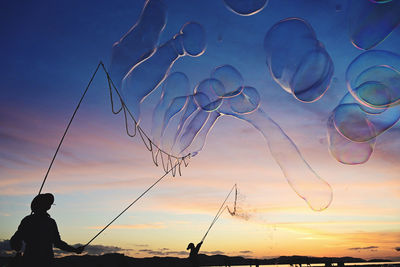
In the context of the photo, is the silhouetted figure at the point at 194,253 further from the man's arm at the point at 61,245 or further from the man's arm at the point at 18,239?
the man's arm at the point at 18,239

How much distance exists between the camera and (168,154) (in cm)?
987

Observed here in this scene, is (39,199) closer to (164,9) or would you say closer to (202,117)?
(164,9)

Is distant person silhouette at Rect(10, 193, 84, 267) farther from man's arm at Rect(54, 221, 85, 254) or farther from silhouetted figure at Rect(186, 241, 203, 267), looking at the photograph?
silhouetted figure at Rect(186, 241, 203, 267)

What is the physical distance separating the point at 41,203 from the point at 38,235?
1.31ft

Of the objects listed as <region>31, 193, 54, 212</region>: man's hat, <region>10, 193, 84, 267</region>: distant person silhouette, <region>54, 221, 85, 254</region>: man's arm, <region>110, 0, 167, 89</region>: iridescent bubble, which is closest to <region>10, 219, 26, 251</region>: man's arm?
<region>10, 193, 84, 267</region>: distant person silhouette

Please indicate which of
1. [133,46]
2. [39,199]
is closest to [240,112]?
[133,46]

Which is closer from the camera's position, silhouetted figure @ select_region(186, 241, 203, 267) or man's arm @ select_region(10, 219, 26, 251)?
man's arm @ select_region(10, 219, 26, 251)

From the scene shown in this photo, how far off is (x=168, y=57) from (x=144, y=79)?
1.15 m

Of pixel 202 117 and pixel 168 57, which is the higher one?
pixel 168 57

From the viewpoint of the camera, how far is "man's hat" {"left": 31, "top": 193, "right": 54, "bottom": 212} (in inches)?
165

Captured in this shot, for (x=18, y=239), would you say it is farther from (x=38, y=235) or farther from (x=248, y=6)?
(x=248, y=6)

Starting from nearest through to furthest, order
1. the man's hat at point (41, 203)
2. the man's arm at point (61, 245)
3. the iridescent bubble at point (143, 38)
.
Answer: the man's hat at point (41, 203)
the man's arm at point (61, 245)
the iridescent bubble at point (143, 38)

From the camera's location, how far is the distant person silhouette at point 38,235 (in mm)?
3994

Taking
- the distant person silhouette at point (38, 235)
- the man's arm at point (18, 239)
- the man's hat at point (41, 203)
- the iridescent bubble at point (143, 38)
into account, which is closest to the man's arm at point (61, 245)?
the distant person silhouette at point (38, 235)
